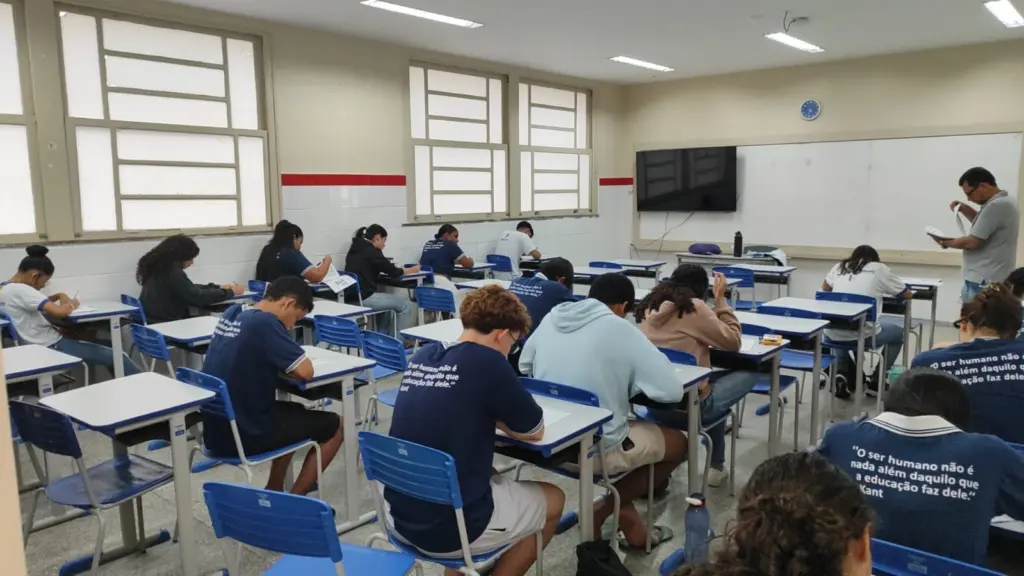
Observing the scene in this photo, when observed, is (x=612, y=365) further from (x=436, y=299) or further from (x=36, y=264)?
(x=36, y=264)

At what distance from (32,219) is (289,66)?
2573mm

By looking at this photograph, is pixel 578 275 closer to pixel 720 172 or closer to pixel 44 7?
pixel 720 172

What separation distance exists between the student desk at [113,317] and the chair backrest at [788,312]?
4270 mm

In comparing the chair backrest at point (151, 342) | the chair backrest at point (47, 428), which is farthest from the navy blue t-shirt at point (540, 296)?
the chair backrest at point (47, 428)

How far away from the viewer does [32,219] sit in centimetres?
517

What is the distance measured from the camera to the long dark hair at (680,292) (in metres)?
3.39

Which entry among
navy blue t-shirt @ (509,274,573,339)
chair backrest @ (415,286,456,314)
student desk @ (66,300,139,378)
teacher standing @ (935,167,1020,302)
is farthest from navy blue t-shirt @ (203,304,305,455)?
teacher standing @ (935,167,1020,302)

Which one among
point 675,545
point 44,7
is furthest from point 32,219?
point 675,545

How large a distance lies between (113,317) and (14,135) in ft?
5.19

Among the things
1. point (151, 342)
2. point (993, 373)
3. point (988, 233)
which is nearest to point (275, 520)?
point (993, 373)

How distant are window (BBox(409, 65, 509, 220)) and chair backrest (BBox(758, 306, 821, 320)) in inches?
168

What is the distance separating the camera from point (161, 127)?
228 inches

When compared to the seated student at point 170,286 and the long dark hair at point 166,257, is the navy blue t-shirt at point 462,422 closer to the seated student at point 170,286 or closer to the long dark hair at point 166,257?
the seated student at point 170,286

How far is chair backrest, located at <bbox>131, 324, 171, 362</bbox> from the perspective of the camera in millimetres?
3918
